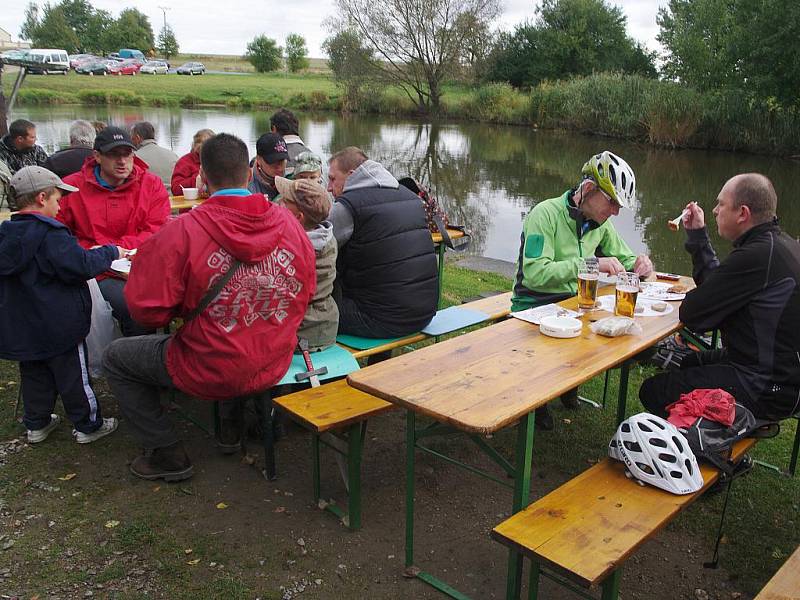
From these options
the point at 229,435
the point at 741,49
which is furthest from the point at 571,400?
the point at 741,49

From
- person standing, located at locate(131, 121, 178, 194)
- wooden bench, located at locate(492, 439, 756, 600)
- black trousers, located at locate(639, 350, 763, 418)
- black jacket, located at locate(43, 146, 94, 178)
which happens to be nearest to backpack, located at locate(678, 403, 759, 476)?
wooden bench, located at locate(492, 439, 756, 600)

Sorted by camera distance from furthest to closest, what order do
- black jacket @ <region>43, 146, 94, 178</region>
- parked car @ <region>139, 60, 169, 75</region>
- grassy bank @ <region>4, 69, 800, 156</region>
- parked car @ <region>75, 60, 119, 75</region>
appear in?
parked car @ <region>139, 60, 169, 75</region>
parked car @ <region>75, 60, 119, 75</region>
grassy bank @ <region>4, 69, 800, 156</region>
black jacket @ <region>43, 146, 94, 178</region>

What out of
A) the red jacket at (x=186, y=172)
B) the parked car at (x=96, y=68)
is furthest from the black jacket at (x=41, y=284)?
the parked car at (x=96, y=68)

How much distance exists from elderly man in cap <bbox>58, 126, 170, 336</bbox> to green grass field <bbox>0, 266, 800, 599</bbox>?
0.97m

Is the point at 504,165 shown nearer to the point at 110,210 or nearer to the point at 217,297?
the point at 110,210

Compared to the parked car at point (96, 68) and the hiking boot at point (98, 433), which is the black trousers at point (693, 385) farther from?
the parked car at point (96, 68)

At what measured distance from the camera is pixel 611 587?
7.53ft

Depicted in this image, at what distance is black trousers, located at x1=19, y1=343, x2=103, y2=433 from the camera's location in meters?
3.69

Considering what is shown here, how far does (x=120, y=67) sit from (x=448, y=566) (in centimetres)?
5861

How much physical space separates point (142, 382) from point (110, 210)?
1.67 m

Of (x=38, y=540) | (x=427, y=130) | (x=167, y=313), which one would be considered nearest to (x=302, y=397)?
(x=167, y=313)

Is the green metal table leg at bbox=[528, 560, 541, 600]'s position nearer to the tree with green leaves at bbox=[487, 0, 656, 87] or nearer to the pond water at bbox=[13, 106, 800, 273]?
the pond water at bbox=[13, 106, 800, 273]

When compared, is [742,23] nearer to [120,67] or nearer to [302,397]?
[302,397]

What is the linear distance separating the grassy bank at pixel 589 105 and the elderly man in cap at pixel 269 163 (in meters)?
19.4
